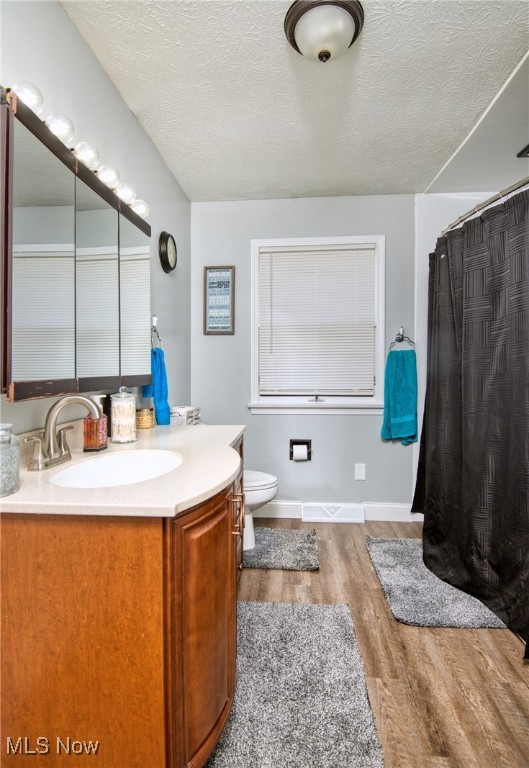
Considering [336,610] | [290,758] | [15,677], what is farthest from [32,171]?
[336,610]

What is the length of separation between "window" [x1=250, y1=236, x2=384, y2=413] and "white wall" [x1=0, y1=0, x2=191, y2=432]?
24.9 inches

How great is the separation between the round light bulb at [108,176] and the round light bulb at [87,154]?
0.06 meters

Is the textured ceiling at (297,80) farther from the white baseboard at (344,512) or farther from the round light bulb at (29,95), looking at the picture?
the white baseboard at (344,512)

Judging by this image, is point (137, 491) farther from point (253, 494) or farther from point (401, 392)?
point (401, 392)

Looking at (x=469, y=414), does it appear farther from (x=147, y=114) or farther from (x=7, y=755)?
(x=147, y=114)

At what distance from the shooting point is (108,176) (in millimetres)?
1514

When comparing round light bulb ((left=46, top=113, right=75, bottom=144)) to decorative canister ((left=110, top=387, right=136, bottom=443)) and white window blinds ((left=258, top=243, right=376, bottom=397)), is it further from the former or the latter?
white window blinds ((left=258, top=243, right=376, bottom=397))

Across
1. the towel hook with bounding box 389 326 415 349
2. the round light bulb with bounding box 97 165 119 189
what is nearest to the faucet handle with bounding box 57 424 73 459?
the round light bulb with bounding box 97 165 119 189

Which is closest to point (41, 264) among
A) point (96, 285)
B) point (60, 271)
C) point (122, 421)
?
point (60, 271)

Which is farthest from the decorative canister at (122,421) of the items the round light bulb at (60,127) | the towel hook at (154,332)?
the round light bulb at (60,127)

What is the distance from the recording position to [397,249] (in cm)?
280

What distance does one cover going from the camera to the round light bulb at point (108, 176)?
4.87ft

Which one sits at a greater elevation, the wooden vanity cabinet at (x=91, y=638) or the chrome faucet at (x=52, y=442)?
the chrome faucet at (x=52, y=442)

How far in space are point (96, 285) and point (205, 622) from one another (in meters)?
1.24
